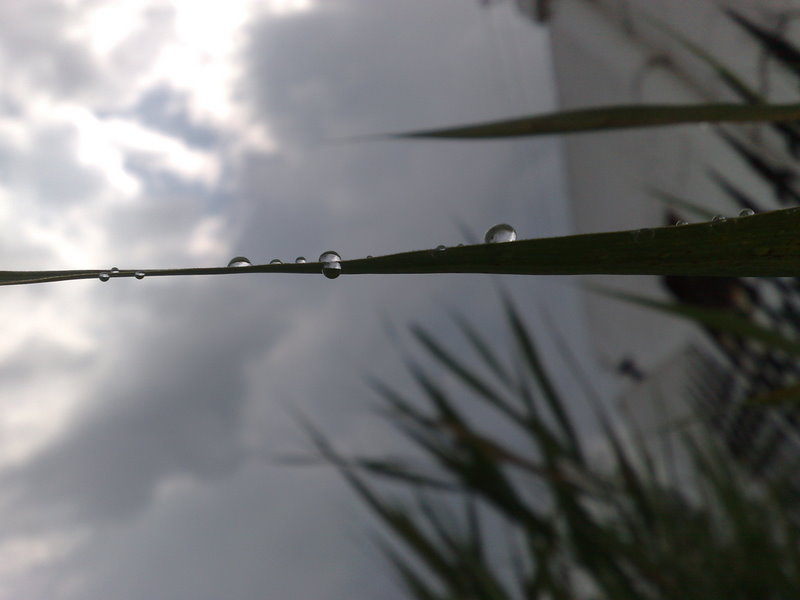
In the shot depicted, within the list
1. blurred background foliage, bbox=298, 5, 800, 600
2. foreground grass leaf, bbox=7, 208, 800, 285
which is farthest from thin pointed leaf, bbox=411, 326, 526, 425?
foreground grass leaf, bbox=7, 208, 800, 285

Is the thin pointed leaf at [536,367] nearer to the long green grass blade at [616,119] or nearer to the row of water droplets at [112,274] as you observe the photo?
the long green grass blade at [616,119]

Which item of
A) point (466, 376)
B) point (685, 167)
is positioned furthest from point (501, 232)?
point (685, 167)

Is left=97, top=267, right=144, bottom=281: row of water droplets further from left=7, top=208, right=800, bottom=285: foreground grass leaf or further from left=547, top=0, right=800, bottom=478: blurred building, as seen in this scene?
left=547, top=0, right=800, bottom=478: blurred building

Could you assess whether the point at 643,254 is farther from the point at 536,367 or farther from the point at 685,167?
the point at 685,167

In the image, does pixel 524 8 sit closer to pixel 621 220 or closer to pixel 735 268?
pixel 621 220

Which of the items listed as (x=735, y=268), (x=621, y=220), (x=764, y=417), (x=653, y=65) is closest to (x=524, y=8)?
(x=653, y=65)

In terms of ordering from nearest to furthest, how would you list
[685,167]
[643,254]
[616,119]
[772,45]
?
[643,254], [616,119], [772,45], [685,167]
